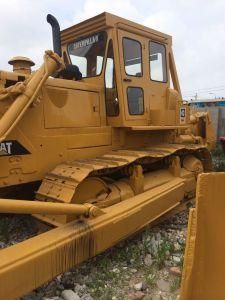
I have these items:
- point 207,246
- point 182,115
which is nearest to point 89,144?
point 182,115

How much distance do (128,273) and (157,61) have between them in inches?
137

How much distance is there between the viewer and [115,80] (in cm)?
502

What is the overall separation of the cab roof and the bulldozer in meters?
0.01

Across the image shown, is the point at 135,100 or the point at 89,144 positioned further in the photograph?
the point at 135,100

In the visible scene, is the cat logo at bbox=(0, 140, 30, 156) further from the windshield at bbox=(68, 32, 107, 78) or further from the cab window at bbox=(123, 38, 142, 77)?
the cab window at bbox=(123, 38, 142, 77)

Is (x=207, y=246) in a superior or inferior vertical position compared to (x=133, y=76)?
inferior

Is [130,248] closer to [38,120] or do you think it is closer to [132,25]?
[38,120]

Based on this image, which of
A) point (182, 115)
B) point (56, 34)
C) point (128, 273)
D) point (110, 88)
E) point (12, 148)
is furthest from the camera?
point (182, 115)

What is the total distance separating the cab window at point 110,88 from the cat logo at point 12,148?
1.54 meters

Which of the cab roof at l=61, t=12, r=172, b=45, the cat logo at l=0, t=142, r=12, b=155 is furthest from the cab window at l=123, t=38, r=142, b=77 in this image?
the cat logo at l=0, t=142, r=12, b=155

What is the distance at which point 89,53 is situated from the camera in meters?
5.34

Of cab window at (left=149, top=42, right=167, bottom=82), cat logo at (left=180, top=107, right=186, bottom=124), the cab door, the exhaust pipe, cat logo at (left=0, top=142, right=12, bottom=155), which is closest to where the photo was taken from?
cat logo at (left=0, top=142, right=12, bottom=155)

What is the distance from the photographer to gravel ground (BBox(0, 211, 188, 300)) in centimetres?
334

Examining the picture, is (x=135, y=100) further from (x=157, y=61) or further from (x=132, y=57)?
(x=157, y=61)
